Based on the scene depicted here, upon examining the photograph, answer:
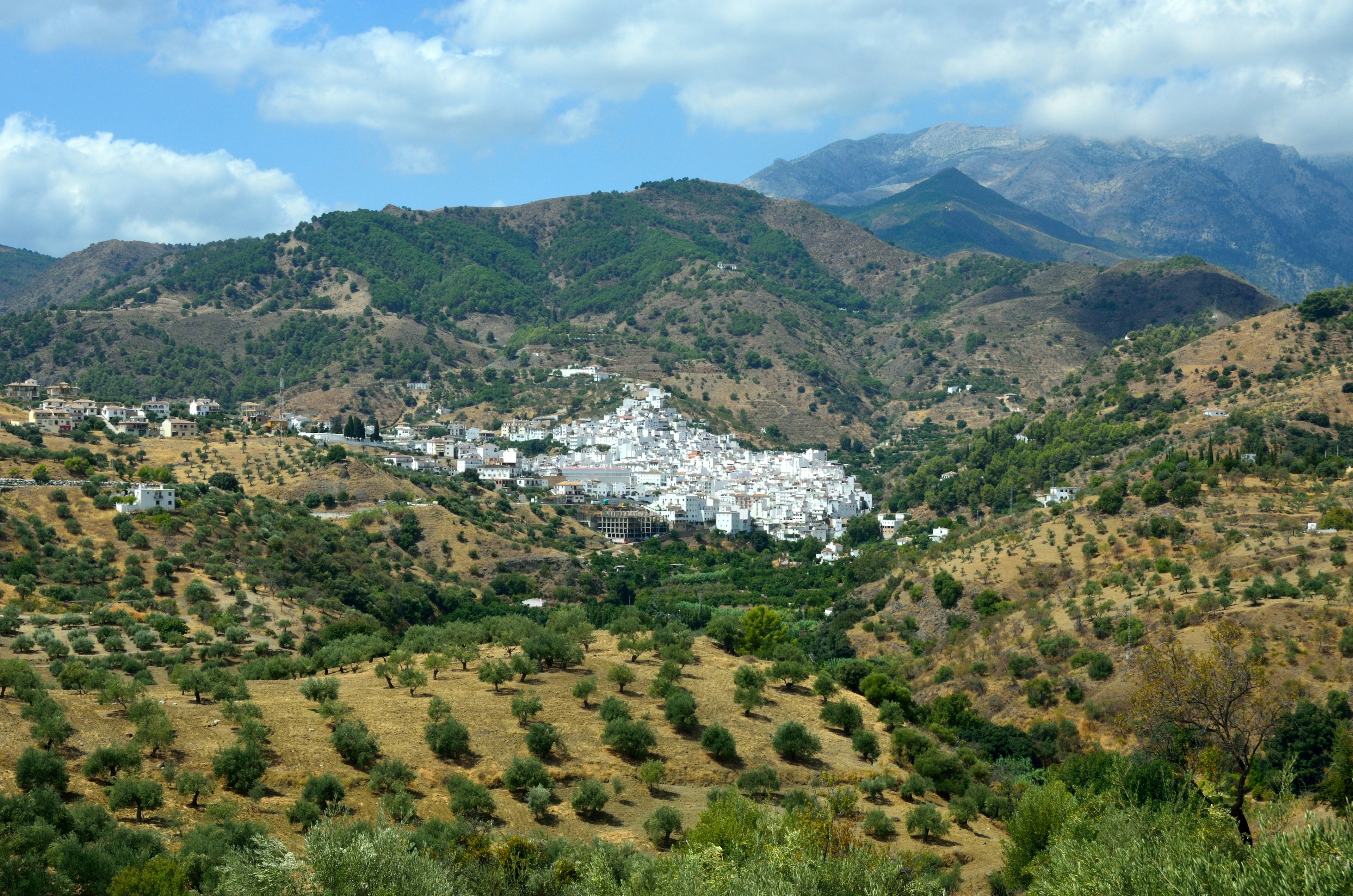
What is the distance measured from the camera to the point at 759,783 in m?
23.0

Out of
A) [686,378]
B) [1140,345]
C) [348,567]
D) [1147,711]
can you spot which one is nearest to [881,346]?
[686,378]

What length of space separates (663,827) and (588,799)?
1.71 meters

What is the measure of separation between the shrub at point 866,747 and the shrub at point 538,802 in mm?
9132

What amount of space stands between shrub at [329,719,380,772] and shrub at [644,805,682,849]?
5.28 metres

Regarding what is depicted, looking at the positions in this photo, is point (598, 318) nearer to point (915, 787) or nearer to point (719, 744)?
point (719, 744)

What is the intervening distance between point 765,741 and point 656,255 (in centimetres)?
13246

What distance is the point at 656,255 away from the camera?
154 metres

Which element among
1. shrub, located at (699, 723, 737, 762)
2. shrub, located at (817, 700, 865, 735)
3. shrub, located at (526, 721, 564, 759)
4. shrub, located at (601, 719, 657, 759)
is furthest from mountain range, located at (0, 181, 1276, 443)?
shrub, located at (526, 721, 564, 759)

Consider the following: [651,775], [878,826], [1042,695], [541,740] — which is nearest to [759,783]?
[651,775]

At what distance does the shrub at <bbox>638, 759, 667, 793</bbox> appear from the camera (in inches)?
891

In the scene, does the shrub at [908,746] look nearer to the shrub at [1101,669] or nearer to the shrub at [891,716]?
the shrub at [891,716]

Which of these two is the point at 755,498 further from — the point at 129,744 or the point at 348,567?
the point at 129,744

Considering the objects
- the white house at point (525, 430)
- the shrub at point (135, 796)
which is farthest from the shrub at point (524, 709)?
the white house at point (525, 430)

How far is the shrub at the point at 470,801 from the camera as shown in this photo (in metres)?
19.4
